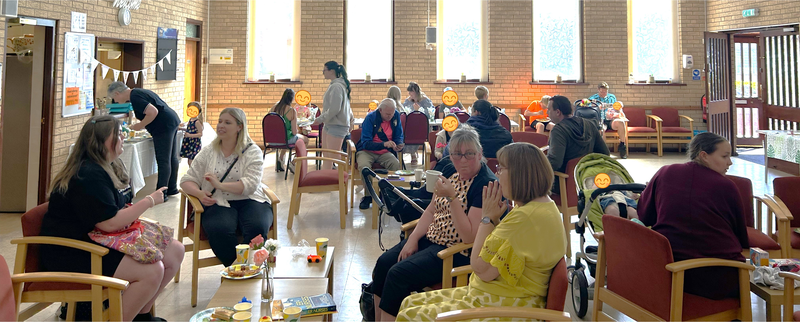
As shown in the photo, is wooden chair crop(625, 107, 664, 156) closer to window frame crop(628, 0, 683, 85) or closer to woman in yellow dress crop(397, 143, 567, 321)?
window frame crop(628, 0, 683, 85)

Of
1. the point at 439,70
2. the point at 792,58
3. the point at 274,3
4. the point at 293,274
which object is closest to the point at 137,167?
the point at 293,274

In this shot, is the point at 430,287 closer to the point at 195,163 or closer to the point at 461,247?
the point at 461,247

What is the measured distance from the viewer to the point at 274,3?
11.7m

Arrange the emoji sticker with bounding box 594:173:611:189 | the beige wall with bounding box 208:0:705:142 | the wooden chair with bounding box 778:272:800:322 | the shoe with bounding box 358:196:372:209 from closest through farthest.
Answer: the wooden chair with bounding box 778:272:800:322, the emoji sticker with bounding box 594:173:611:189, the shoe with bounding box 358:196:372:209, the beige wall with bounding box 208:0:705:142

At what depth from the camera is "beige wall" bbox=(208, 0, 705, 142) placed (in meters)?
11.6

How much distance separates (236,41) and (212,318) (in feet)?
32.6

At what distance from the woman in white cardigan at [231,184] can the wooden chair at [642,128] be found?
29.0 feet

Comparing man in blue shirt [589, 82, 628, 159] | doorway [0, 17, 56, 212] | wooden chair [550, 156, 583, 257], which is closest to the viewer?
wooden chair [550, 156, 583, 257]

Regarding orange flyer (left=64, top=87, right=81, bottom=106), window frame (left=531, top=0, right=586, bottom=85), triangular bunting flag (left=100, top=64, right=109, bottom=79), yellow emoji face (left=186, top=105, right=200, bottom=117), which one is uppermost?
window frame (left=531, top=0, right=586, bottom=85)

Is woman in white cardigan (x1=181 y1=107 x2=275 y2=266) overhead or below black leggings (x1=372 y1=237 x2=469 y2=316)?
overhead

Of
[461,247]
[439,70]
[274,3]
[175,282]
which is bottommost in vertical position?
[175,282]

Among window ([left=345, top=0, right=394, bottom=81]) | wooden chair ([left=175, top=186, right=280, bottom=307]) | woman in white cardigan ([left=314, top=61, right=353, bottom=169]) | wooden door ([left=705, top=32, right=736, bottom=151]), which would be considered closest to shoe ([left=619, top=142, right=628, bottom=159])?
wooden door ([left=705, top=32, right=736, bottom=151])

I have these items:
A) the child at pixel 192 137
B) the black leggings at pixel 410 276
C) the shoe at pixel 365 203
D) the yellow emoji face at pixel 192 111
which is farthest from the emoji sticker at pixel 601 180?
the child at pixel 192 137

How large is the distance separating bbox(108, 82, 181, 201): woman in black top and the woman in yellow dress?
5039 mm
